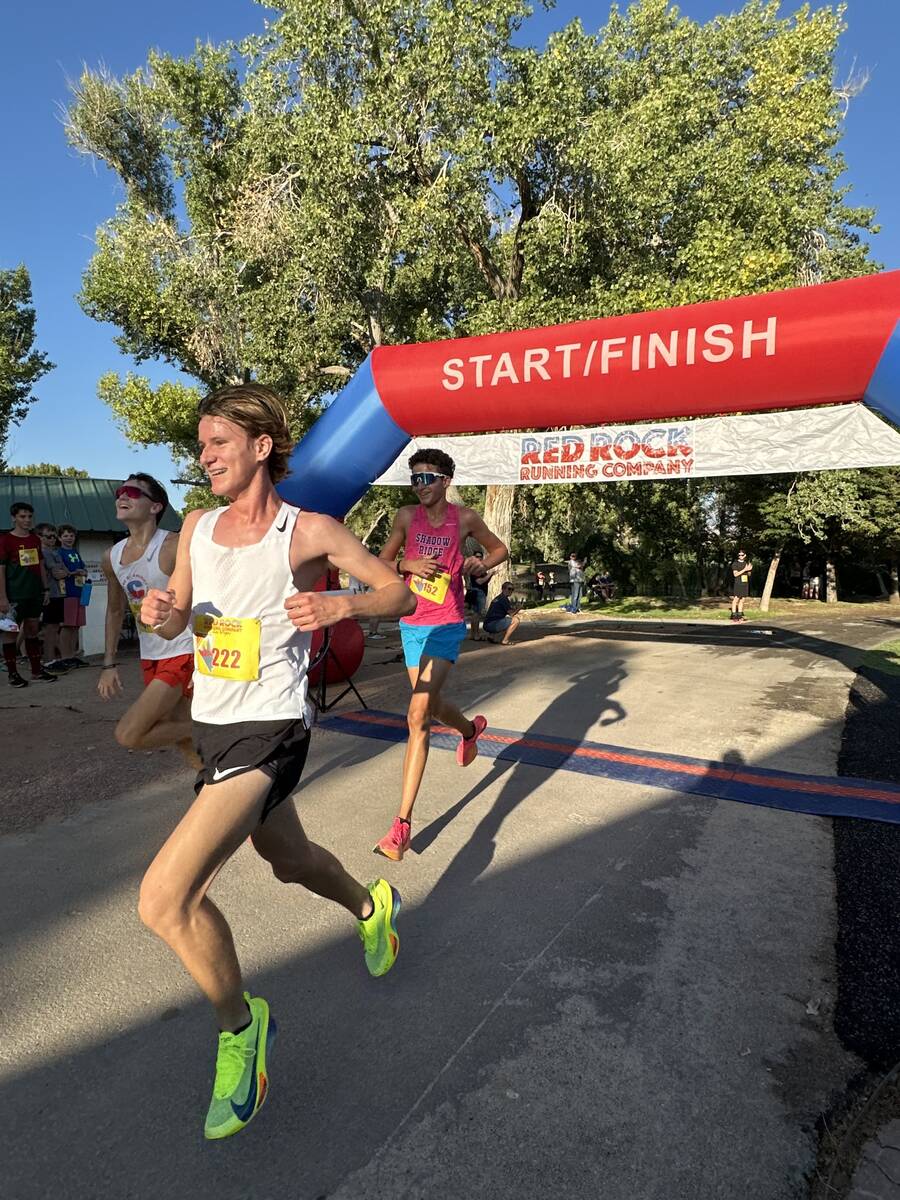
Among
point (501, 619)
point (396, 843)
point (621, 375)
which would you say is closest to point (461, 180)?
point (501, 619)

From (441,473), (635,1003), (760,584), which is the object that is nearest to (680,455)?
(441,473)

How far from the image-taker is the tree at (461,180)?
13250 millimetres

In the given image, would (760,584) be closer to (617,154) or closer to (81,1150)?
(617,154)

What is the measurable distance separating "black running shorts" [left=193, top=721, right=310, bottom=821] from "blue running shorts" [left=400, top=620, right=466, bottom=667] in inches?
71.9

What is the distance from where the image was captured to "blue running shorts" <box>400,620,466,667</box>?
3912mm

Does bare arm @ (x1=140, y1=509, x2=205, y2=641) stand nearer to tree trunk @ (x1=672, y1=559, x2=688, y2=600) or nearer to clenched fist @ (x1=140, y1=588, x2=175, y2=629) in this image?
clenched fist @ (x1=140, y1=588, x2=175, y2=629)

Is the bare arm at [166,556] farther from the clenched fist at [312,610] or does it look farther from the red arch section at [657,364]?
the red arch section at [657,364]

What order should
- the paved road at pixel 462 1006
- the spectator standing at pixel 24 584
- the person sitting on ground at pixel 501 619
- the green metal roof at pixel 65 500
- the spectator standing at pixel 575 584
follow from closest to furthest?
the paved road at pixel 462 1006
the spectator standing at pixel 24 584
the person sitting on ground at pixel 501 619
the green metal roof at pixel 65 500
the spectator standing at pixel 575 584

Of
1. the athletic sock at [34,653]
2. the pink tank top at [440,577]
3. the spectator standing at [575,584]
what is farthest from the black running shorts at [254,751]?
the spectator standing at [575,584]

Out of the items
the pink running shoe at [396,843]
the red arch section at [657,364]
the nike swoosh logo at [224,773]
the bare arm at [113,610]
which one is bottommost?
the pink running shoe at [396,843]

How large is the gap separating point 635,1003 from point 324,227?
15135mm

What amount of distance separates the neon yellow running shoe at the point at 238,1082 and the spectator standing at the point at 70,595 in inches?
377

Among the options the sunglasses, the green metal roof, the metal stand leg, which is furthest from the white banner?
the green metal roof

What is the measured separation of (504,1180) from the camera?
168 cm
